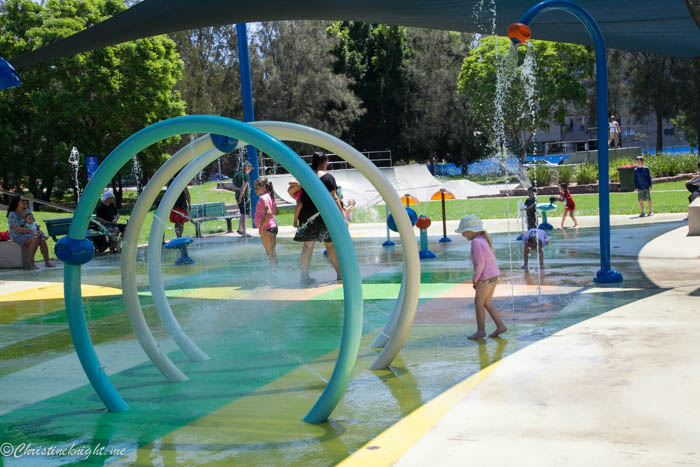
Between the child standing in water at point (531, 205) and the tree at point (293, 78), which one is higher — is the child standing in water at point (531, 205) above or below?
below

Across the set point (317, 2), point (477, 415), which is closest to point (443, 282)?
point (317, 2)

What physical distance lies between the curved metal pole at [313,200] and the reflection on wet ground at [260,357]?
26 cm

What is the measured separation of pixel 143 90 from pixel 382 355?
31705 mm

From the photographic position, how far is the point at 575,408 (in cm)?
465

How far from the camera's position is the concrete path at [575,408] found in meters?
3.97

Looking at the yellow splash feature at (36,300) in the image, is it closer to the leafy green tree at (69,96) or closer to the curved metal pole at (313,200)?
the curved metal pole at (313,200)

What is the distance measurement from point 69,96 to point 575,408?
3298 centimetres

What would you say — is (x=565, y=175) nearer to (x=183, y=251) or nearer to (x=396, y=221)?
(x=183, y=251)

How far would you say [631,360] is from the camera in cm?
561

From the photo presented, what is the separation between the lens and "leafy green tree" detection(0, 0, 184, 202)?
110ft

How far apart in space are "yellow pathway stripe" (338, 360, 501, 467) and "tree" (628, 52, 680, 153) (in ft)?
152

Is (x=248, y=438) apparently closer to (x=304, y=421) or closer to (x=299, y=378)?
(x=304, y=421)

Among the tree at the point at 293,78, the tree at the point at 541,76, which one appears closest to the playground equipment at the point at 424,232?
the tree at the point at 293,78

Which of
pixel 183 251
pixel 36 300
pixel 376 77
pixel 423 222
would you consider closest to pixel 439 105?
pixel 376 77
